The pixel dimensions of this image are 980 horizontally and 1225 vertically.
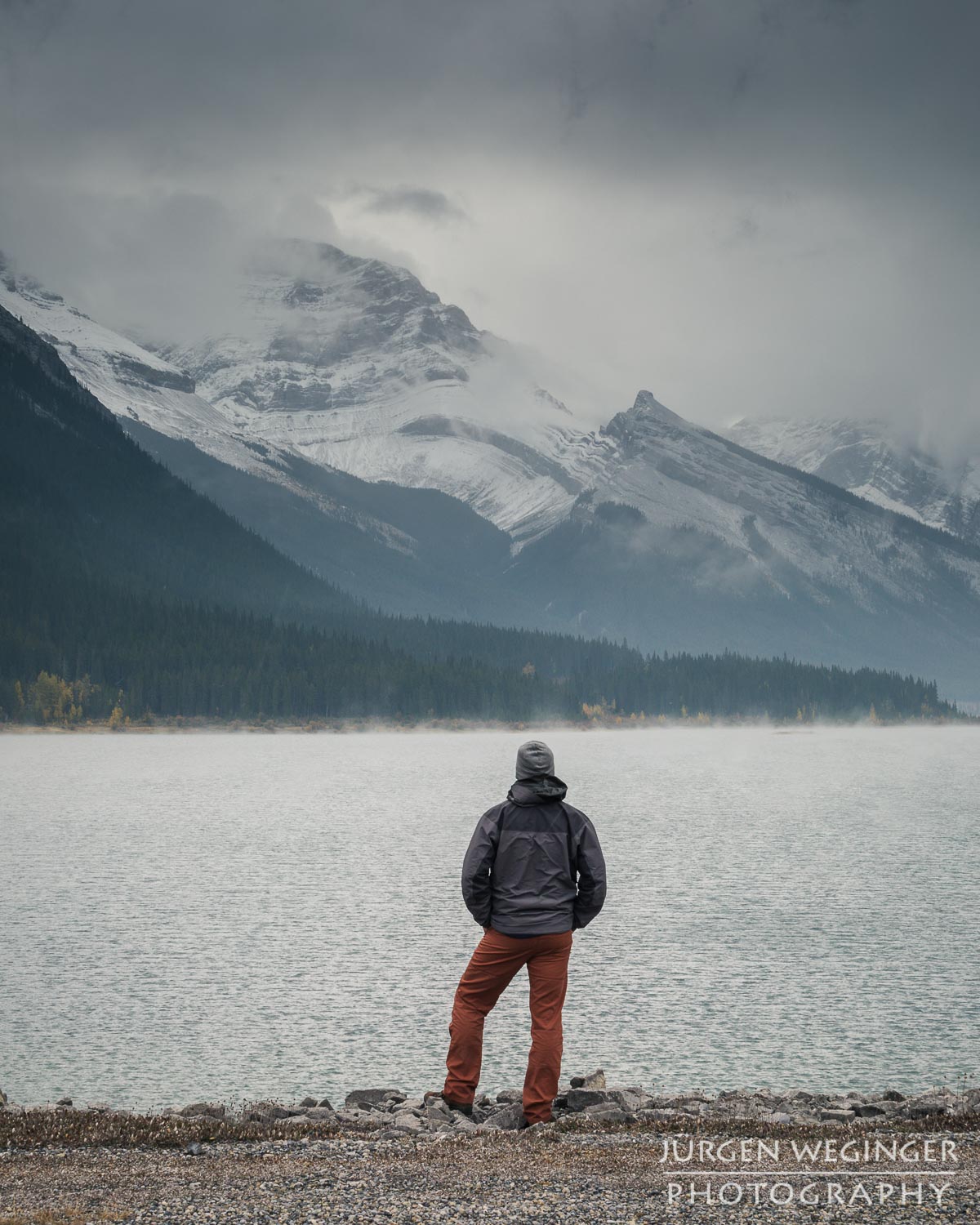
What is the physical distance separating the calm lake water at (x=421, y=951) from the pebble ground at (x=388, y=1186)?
409 inches

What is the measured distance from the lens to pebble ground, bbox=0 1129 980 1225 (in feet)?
44.8

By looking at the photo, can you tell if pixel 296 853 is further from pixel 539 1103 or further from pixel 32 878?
pixel 539 1103

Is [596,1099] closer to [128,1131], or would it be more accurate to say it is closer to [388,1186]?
[388,1186]

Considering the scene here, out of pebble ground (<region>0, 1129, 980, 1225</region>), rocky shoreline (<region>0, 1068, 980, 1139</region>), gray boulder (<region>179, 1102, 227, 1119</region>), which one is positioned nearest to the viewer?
pebble ground (<region>0, 1129, 980, 1225</region>)

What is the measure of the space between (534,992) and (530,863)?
2027 mm

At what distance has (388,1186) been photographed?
14.8 meters

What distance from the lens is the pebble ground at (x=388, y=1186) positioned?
13641 millimetres

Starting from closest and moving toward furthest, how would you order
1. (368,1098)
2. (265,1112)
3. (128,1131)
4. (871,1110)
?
1. (128,1131)
2. (265,1112)
3. (871,1110)
4. (368,1098)

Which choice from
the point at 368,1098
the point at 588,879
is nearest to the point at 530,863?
the point at 588,879

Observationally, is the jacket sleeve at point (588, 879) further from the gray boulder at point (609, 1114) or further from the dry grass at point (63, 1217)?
the dry grass at point (63, 1217)

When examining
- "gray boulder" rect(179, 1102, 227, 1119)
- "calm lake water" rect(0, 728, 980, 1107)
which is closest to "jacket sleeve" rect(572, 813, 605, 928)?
"gray boulder" rect(179, 1102, 227, 1119)

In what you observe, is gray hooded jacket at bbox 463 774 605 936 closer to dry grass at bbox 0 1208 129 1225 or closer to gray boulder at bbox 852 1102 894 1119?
dry grass at bbox 0 1208 129 1225

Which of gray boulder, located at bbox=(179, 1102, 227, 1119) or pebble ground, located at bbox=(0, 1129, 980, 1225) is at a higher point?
pebble ground, located at bbox=(0, 1129, 980, 1225)

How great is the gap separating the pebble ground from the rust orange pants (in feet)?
3.31
